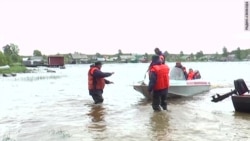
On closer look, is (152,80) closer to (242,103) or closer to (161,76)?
(161,76)

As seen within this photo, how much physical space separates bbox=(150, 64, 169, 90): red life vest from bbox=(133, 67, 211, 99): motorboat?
4762 mm

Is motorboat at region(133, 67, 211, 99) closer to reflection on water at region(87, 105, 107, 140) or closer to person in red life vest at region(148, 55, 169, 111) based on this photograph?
reflection on water at region(87, 105, 107, 140)

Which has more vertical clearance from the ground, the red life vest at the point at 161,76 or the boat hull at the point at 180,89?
the red life vest at the point at 161,76

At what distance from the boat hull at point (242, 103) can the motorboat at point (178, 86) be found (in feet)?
16.4

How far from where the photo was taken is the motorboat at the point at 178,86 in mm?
18811

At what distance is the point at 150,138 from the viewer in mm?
9906

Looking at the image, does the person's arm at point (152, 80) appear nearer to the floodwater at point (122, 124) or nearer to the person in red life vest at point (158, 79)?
the person in red life vest at point (158, 79)

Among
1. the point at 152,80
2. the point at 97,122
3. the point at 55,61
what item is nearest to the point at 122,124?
the point at 97,122

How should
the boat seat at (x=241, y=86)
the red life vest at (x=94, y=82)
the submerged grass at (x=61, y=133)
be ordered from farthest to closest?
the red life vest at (x=94, y=82)
the boat seat at (x=241, y=86)
the submerged grass at (x=61, y=133)

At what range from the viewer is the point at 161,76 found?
13.4 m

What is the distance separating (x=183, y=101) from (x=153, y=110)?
454 cm

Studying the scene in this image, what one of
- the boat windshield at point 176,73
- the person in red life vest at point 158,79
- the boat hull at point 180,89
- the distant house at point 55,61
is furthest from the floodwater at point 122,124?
the distant house at point 55,61

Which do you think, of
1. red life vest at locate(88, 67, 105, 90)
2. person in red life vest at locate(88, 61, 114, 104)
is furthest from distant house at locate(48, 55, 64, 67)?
red life vest at locate(88, 67, 105, 90)

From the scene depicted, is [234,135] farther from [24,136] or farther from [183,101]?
[183,101]
